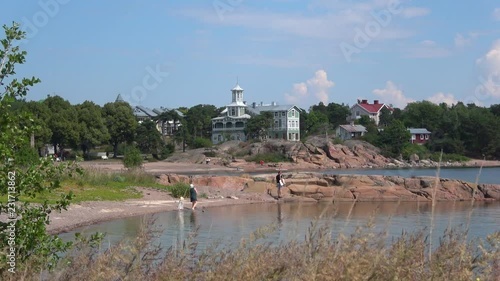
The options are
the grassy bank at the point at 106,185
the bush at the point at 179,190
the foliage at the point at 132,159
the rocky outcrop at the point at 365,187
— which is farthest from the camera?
the foliage at the point at 132,159

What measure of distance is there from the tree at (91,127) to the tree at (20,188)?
248 feet

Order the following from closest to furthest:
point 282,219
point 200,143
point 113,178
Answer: point 282,219 → point 113,178 → point 200,143

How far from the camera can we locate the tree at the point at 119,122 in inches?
3462

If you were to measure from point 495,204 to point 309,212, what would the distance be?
40.8ft

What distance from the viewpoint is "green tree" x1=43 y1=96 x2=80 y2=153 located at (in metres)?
77.7

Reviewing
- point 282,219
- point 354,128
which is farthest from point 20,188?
point 354,128

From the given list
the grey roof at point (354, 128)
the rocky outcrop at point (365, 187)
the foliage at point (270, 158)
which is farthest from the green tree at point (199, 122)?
the rocky outcrop at point (365, 187)

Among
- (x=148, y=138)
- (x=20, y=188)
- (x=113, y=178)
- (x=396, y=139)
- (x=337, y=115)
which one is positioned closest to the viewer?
(x=20, y=188)

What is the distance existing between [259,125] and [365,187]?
6663 centimetres

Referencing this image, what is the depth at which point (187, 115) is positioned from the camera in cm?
11281

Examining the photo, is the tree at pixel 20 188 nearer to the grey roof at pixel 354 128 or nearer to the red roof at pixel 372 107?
the grey roof at pixel 354 128

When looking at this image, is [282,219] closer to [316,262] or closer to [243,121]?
[316,262]

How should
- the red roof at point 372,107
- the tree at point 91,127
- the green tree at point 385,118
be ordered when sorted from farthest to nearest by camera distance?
the red roof at point 372,107 → the green tree at point 385,118 → the tree at point 91,127

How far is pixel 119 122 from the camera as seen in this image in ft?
289
